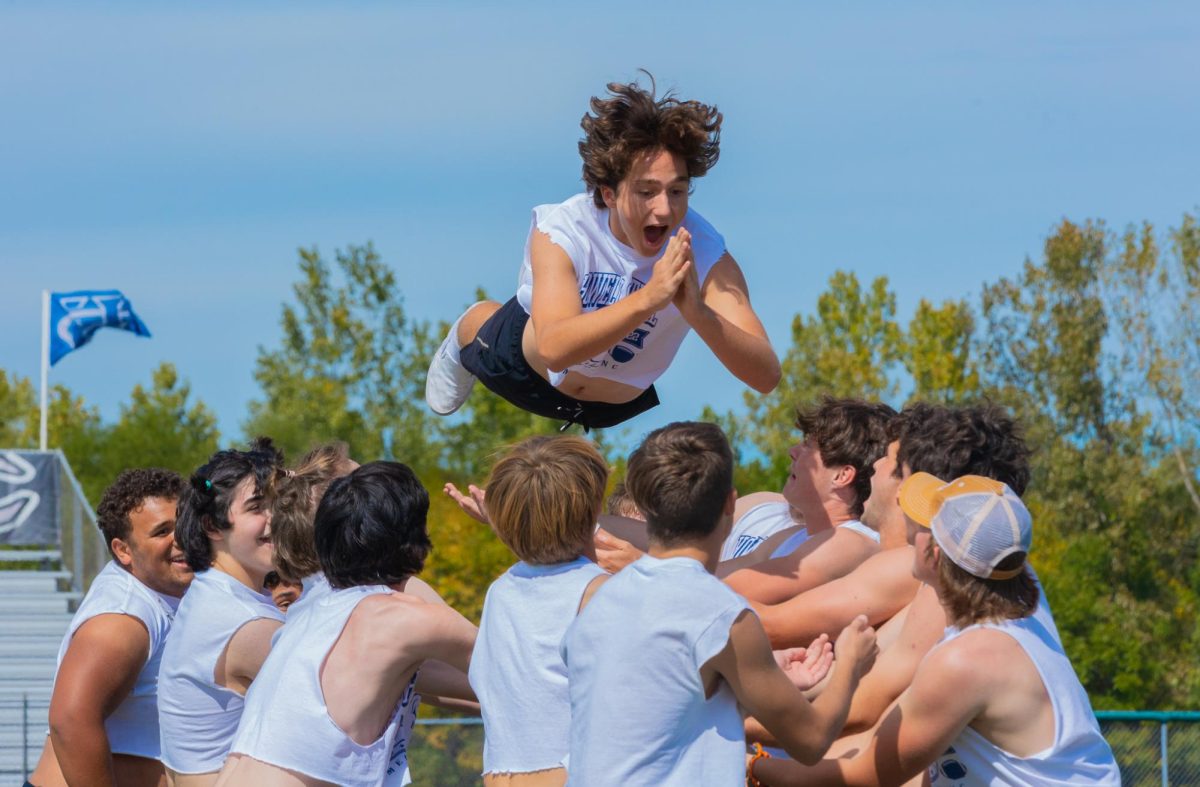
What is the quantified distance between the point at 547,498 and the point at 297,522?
3.37 feet

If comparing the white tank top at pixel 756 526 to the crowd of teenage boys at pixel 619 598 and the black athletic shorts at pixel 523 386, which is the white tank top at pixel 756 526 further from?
the black athletic shorts at pixel 523 386

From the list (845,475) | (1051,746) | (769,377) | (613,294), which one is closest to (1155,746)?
(845,475)

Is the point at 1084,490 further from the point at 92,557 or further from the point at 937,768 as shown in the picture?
the point at 937,768

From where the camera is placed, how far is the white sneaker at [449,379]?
21.1 ft

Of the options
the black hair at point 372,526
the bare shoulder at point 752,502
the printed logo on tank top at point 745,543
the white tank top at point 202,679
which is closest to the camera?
the black hair at point 372,526

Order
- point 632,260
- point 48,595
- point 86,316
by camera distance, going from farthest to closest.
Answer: point 86,316 < point 48,595 < point 632,260

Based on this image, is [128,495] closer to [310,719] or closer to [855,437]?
[310,719]

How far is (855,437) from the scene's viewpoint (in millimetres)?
4895

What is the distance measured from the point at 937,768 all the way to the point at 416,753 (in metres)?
7.03

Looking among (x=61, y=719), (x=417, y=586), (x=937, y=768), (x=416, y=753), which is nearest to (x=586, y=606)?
(x=937, y=768)

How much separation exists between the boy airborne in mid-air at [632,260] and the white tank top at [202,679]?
1261 mm

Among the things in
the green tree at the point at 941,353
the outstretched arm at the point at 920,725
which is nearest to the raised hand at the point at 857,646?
the outstretched arm at the point at 920,725

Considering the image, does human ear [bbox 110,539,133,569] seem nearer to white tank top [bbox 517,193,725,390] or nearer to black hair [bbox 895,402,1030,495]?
white tank top [bbox 517,193,725,390]

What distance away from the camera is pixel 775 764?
408cm
